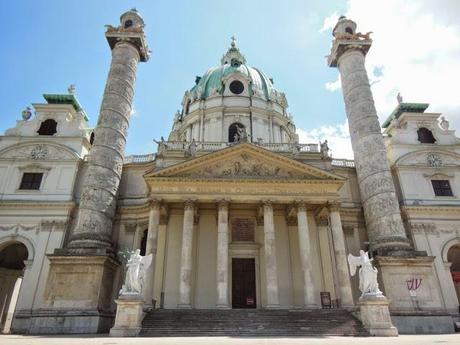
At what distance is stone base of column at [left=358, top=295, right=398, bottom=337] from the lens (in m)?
14.2

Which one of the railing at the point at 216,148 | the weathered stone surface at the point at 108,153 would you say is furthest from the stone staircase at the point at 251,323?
the railing at the point at 216,148

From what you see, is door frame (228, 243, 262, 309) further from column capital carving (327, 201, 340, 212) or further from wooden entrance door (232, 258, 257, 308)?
column capital carving (327, 201, 340, 212)

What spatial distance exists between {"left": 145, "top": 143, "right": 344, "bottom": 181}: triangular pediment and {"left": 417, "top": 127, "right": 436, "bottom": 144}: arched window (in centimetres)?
1037

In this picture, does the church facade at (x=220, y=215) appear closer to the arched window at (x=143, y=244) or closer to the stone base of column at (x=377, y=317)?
the arched window at (x=143, y=244)

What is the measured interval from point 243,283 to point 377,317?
28.7ft

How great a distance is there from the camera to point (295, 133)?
36.6 m

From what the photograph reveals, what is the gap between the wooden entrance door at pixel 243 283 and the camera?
20.8 metres

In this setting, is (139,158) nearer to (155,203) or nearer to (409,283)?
(155,203)

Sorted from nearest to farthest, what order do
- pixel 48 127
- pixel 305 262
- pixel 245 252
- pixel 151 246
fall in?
pixel 305 262 < pixel 151 246 < pixel 245 252 < pixel 48 127

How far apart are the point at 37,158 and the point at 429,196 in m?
26.9

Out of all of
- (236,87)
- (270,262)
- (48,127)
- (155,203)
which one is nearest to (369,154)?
(270,262)

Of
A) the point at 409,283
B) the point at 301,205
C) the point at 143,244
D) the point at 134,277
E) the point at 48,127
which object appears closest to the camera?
the point at 134,277

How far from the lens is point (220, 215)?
19.7 meters

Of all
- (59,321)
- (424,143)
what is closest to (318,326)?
(59,321)
